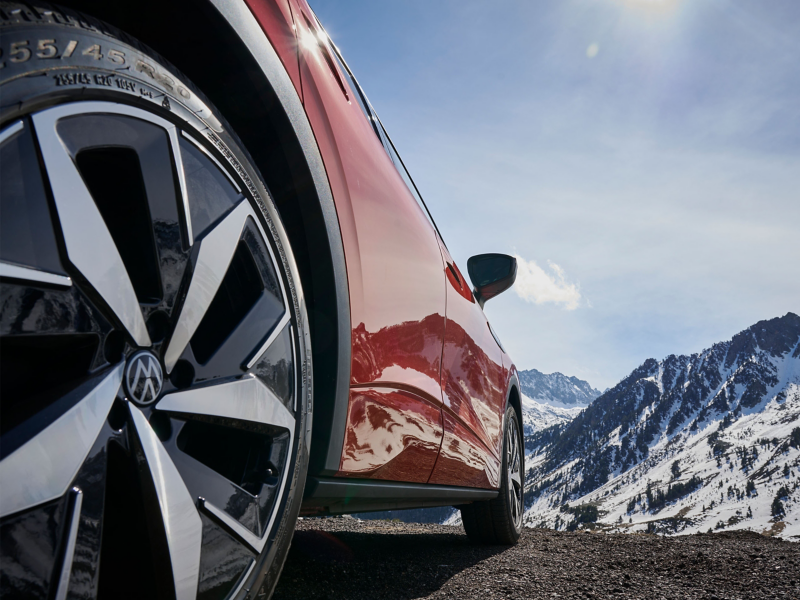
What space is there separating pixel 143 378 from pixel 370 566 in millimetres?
1976

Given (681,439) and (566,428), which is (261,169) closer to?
(681,439)

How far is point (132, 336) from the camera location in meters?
0.82

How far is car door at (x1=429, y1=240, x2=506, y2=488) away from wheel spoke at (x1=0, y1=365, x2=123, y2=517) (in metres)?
1.51

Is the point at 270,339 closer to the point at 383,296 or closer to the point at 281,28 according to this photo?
the point at 383,296

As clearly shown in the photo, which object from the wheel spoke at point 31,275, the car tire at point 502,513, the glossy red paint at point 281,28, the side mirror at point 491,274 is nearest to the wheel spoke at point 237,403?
the wheel spoke at point 31,275

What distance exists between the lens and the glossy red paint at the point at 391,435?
143cm

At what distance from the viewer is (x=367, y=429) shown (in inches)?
58.4

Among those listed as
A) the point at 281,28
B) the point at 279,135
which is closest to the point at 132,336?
the point at 279,135

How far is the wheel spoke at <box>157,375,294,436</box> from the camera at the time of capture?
35.5 inches

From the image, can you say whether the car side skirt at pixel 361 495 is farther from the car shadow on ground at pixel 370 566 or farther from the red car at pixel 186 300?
the car shadow on ground at pixel 370 566

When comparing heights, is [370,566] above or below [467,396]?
below

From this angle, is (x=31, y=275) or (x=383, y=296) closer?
(x=31, y=275)

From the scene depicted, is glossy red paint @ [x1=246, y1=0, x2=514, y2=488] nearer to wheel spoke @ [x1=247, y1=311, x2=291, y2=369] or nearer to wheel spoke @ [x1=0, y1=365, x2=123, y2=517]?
wheel spoke @ [x1=247, y1=311, x2=291, y2=369]

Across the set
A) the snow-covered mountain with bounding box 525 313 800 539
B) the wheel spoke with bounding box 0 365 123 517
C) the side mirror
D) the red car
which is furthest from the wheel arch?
the snow-covered mountain with bounding box 525 313 800 539
